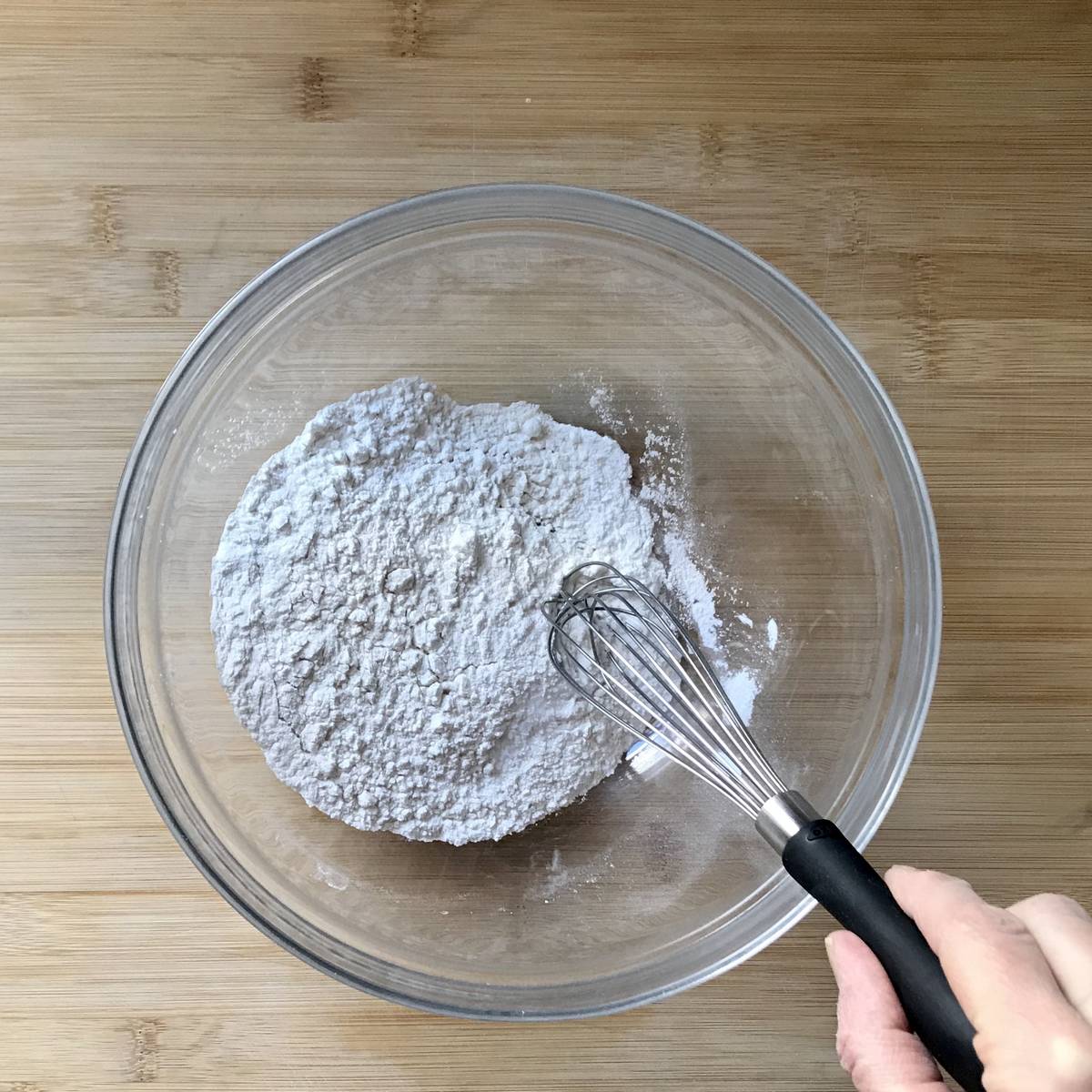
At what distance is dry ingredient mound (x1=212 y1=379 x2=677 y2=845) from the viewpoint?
36.1 inches

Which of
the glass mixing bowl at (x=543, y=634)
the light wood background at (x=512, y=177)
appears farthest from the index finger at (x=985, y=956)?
the light wood background at (x=512, y=177)

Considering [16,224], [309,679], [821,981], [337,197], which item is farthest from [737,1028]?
[16,224]

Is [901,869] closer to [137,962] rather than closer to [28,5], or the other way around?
[137,962]

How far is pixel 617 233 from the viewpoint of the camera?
3.16ft

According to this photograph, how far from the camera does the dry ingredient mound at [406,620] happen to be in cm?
92

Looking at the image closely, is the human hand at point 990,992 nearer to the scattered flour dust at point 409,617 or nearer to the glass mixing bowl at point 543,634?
the glass mixing bowl at point 543,634

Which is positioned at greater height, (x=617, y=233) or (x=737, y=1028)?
(x=617, y=233)

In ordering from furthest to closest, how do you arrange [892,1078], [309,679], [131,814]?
1. [131,814]
2. [309,679]
3. [892,1078]

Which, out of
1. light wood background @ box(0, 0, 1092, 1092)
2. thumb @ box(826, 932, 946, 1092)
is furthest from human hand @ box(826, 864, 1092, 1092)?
light wood background @ box(0, 0, 1092, 1092)

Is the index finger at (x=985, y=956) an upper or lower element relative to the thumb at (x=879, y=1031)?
upper

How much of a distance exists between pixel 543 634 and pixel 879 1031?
441mm

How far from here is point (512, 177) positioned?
3.37ft

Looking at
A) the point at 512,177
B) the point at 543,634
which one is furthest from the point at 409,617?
the point at 512,177

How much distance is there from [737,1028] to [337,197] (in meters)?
0.98
